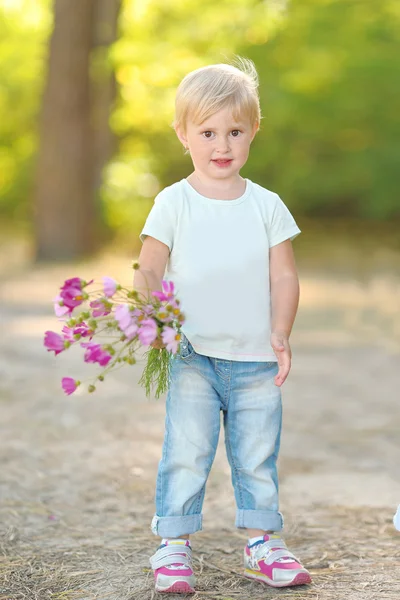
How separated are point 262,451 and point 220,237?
64cm

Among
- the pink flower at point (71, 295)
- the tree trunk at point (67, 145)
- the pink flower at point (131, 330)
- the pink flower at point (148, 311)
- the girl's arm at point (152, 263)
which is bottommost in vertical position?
the pink flower at point (131, 330)

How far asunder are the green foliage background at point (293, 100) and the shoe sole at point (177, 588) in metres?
10.8

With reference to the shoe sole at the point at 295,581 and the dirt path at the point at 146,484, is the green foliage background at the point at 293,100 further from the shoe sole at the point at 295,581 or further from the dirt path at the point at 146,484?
the shoe sole at the point at 295,581

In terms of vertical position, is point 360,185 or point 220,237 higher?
point 360,185

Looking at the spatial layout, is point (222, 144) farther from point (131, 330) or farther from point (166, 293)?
point (131, 330)

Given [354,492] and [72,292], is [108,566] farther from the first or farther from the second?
[354,492]

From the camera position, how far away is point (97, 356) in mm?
2594

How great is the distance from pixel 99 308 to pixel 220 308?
40cm

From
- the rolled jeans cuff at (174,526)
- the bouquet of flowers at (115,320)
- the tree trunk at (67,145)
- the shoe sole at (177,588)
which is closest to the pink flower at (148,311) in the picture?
the bouquet of flowers at (115,320)

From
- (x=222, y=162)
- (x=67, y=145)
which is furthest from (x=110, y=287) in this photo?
(x=67, y=145)

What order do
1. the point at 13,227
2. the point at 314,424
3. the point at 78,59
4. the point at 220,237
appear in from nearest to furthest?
the point at 220,237 < the point at 314,424 < the point at 78,59 < the point at 13,227

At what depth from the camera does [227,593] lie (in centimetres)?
291

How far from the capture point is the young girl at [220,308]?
113 inches

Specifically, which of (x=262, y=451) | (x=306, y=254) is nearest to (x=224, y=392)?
(x=262, y=451)
